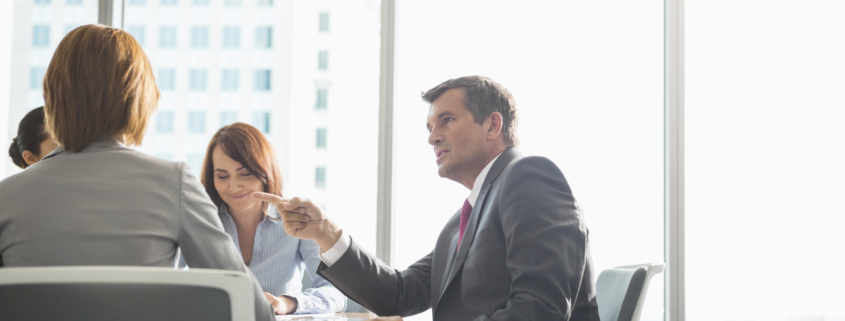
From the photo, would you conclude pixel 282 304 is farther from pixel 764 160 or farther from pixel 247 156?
pixel 764 160

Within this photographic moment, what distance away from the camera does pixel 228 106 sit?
369 cm

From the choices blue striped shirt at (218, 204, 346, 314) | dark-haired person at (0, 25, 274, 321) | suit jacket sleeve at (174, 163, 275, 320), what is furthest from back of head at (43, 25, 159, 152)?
blue striped shirt at (218, 204, 346, 314)

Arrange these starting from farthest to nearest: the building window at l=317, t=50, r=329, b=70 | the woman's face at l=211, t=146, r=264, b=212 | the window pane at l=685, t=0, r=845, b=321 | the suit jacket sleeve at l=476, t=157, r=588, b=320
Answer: the building window at l=317, t=50, r=329, b=70 < the window pane at l=685, t=0, r=845, b=321 < the woman's face at l=211, t=146, r=264, b=212 < the suit jacket sleeve at l=476, t=157, r=588, b=320

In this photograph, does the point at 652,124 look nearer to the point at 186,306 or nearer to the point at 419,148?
the point at 419,148

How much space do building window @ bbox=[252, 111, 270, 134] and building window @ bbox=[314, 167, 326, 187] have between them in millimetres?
398

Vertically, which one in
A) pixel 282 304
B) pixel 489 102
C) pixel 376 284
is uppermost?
pixel 489 102

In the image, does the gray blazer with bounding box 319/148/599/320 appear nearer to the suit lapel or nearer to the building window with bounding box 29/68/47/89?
the suit lapel

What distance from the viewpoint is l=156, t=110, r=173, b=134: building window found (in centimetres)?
371

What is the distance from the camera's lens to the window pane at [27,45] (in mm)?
3738

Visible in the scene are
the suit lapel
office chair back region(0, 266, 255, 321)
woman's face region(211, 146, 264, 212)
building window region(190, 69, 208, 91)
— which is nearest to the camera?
office chair back region(0, 266, 255, 321)

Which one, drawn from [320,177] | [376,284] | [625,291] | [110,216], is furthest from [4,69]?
[625,291]

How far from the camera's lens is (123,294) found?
0.94 meters

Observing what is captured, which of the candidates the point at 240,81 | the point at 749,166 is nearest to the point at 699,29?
the point at 749,166

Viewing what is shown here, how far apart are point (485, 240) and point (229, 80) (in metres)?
2.51
